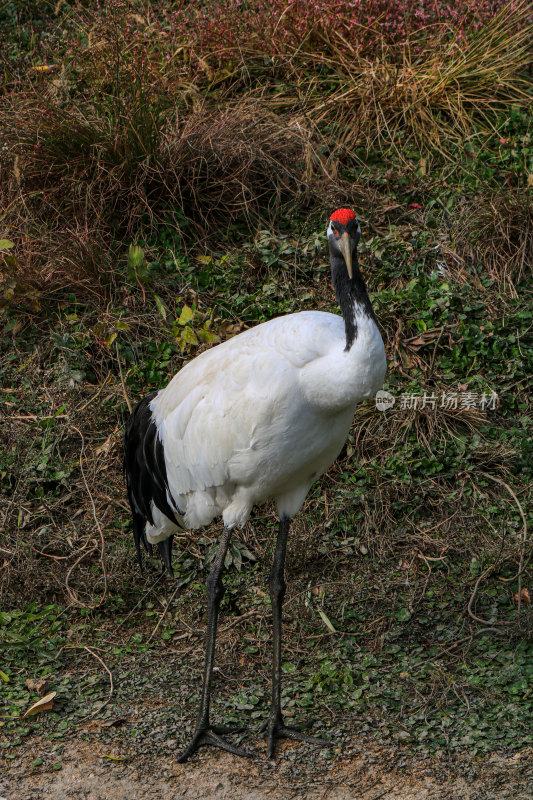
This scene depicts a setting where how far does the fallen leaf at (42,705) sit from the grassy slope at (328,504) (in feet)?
0.10

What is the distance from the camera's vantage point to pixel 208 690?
375 centimetres

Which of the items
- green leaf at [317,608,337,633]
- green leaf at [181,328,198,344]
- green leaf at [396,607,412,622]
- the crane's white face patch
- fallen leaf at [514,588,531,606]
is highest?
the crane's white face patch

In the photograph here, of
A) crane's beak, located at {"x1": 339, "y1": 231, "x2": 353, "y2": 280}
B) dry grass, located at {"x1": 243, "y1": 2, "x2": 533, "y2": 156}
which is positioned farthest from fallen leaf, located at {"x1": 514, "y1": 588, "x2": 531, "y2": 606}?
dry grass, located at {"x1": 243, "y1": 2, "x2": 533, "y2": 156}

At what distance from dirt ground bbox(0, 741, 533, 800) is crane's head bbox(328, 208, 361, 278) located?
6.02 ft

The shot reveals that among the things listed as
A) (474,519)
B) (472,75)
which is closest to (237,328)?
(474,519)

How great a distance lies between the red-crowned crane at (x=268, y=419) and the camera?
335cm

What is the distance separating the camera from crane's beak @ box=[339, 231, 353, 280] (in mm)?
3346

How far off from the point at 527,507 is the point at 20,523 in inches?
105

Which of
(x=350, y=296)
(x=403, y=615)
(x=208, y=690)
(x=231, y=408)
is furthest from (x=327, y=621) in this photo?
(x=350, y=296)

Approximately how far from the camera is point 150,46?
22.6ft

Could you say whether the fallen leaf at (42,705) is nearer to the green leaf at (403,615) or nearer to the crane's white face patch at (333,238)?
the green leaf at (403,615)

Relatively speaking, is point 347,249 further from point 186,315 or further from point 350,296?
point 186,315

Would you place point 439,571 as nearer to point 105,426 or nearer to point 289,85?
point 105,426

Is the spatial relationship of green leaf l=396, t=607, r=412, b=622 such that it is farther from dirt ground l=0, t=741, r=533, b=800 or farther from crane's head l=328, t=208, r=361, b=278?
crane's head l=328, t=208, r=361, b=278
